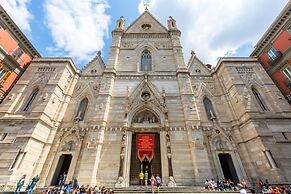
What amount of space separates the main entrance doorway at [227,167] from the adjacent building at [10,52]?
2155cm

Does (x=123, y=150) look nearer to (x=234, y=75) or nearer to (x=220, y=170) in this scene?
(x=220, y=170)

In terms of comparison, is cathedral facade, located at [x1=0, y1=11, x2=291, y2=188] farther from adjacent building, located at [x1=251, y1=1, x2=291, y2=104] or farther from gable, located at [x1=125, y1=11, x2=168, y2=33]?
gable, located at [x1=125, y1=11, x2=168, y2=33]

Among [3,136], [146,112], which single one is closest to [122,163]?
[146,112]

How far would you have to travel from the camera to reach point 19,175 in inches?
440

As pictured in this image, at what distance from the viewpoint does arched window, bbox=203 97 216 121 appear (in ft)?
51.8

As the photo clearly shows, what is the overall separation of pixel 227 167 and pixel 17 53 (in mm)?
23772

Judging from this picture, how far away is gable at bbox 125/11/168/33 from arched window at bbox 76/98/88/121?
42.8ft

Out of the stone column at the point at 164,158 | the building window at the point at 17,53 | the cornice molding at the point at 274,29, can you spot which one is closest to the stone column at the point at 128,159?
the stone column at the point at 164,158

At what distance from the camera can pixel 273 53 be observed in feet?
55.6

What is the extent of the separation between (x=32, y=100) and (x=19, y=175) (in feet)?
23.6

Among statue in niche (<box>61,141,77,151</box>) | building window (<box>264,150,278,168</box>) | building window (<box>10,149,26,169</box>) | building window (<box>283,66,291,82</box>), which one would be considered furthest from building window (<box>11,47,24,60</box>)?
building window (<box>283,66,291,82</box>)

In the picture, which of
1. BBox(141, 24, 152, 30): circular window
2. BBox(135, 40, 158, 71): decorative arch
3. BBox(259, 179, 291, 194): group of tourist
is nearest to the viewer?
BBox(259, 179, 291, 194): group of tourist

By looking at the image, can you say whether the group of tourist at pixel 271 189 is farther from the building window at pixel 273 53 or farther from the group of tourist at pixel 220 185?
the building window at pixel 273 53

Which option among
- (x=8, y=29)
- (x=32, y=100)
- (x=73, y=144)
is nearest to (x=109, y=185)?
(x=73, y=144)
